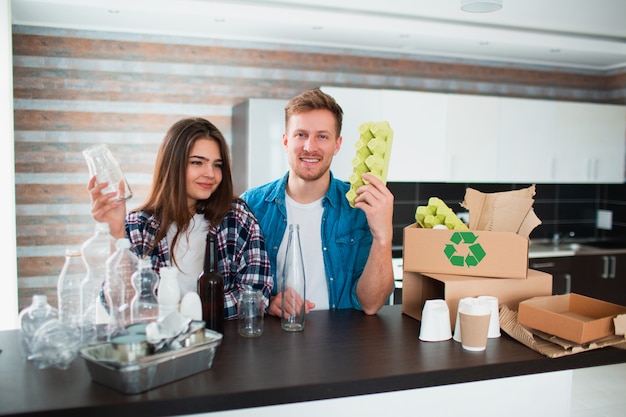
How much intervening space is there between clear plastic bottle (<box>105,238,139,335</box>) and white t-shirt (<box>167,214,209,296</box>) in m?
0.42

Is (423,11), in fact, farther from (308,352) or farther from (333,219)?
(308,352)

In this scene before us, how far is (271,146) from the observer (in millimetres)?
4070

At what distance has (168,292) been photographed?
151 cm

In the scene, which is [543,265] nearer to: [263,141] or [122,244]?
[263,141]

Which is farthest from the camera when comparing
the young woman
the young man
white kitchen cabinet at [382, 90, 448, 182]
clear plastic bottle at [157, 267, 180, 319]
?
white kitchen cabinet at [382, 90, 448, 182]

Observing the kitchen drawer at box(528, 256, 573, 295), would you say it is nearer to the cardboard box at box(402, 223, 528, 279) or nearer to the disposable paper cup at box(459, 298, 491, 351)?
the cardboard box at box(402, 223, 528, 279)

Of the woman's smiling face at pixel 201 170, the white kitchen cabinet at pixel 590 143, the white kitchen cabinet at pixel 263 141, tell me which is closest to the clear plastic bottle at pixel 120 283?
the woman's smiling face at pixel 201 170

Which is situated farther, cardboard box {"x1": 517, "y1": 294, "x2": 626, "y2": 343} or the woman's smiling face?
the woman's smiling face

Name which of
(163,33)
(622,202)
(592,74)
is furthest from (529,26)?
(163,33)

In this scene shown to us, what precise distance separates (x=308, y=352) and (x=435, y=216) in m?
0.71

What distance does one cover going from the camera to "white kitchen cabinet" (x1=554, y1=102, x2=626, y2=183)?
16.5 ft

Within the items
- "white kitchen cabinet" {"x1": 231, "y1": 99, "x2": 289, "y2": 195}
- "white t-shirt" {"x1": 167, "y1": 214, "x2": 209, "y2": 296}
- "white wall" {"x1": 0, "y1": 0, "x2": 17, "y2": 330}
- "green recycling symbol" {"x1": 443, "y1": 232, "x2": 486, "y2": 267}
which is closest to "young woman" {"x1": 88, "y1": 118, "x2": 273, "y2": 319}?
"white t-shirt" {"x1": 167, "y1": 214, "x2": 209, "y2": 296}

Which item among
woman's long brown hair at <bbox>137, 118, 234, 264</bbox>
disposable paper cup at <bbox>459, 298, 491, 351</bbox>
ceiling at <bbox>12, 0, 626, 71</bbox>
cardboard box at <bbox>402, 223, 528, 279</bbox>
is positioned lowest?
disposable paper cup at <bbox>459, 298, 491, 351</bbox>

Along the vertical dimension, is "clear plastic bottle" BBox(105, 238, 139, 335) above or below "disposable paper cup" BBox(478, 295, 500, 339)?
above
